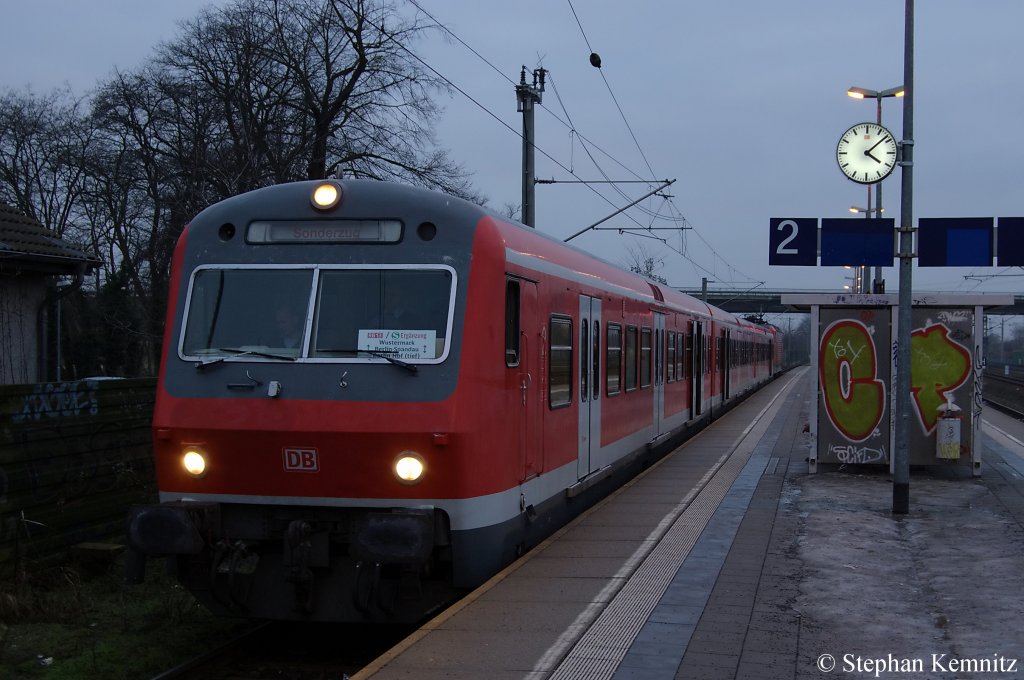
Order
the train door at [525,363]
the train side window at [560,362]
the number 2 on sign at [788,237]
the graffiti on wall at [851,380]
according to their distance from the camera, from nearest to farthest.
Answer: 1. the train door at [525,363]
2. the train side window at [560,362]
3. the number 2 on sign at [788,237]
4. the graffiti on wall at [851,380]

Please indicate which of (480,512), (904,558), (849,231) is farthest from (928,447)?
(480,512)

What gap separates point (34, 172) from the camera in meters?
43.8

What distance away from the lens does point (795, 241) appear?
13.6 metres

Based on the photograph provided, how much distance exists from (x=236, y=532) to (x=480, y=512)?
172 cm

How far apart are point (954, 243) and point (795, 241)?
1.97 metres

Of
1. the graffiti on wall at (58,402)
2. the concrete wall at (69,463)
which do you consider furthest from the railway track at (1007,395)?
the graffiti on wall at (58,402)

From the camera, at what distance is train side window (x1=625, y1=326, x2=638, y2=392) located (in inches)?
515

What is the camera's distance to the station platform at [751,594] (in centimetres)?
594

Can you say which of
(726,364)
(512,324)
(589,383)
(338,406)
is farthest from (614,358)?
(726,364)

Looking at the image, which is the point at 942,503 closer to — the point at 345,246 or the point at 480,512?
the point at 480,512

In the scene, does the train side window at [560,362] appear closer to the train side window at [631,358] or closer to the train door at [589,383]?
the train door at [589,383]

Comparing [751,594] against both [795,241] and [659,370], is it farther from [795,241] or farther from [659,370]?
[659,370]

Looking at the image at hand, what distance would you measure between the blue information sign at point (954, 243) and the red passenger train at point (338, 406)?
7312mm

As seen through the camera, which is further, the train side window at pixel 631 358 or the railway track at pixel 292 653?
the train side window at pixel 631 358
